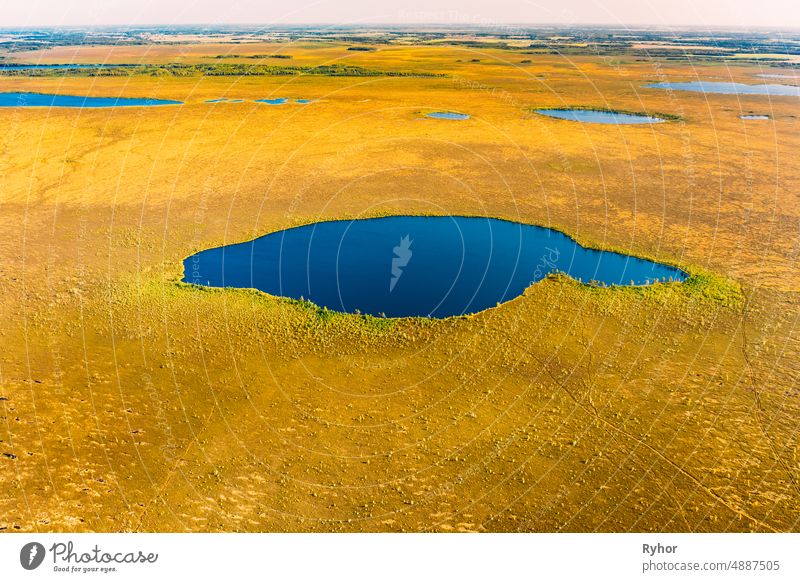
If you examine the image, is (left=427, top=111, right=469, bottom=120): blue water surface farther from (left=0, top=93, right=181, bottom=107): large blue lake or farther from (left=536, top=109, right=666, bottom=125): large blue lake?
(left=0, top=93, right=181, bottom=107): large blue lake

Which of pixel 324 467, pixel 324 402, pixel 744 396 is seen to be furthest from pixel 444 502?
pixel 744 396

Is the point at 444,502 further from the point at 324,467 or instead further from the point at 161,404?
the point at 161,404

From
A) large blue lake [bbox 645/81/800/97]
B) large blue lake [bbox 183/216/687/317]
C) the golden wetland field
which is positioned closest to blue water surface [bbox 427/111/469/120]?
the golden wetland field

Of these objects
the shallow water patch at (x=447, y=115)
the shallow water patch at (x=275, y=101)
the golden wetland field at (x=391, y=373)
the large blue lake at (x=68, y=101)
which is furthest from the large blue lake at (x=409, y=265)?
the large blue lake at (x=68, y=101)

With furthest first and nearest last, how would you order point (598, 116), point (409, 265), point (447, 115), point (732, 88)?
point (732, 88) → point (598, 116) → point (447, 115) → point (409, 265)
